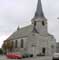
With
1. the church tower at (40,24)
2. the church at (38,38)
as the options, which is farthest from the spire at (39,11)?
the church tower at (40,24)

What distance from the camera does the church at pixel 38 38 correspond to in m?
70.2

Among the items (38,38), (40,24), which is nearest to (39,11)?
(40,24)

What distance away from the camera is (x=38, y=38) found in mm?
71562

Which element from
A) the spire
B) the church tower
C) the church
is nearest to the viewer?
the church

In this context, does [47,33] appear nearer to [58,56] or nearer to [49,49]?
[49,49]

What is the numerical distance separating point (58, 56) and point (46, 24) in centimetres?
4455

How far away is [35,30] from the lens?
73.0m

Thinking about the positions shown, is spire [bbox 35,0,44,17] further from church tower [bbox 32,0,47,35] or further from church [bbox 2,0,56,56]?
church tower [bbox 32,0,47,35]

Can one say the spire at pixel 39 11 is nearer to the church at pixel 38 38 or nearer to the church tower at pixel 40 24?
the church at pixel 38 38

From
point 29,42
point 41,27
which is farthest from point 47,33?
point 29,42

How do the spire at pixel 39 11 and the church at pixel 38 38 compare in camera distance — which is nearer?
the church at pixel 38 38

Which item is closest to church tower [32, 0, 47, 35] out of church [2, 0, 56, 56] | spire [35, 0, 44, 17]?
church [2, 0, 56, 56]

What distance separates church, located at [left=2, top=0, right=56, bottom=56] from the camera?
70188mm

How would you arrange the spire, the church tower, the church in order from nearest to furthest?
the church → the church tower → the spire
